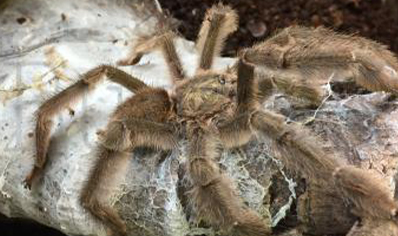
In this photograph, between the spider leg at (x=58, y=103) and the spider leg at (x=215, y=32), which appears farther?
the spider leg at (x=215, y=32)

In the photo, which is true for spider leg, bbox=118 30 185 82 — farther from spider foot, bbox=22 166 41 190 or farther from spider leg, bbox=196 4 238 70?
spider foot, bbox=22 166 41 190

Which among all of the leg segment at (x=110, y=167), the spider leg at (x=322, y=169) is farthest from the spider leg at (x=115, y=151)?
the spider leg at (x=322, y=169)

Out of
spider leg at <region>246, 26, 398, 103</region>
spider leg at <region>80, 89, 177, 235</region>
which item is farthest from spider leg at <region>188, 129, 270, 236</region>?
spider leg at <region>246, 26, 398, 103</region>

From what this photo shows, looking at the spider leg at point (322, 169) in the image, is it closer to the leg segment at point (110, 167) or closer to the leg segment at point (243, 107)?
the leg segment at point (243, 107)

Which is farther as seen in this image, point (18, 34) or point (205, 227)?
point (18, 34)

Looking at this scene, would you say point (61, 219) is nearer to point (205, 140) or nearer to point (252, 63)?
point (205, 140)

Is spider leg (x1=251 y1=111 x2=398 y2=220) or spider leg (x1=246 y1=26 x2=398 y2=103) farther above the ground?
spider leg (x1=246 y1=26 x2=398 y2=103)

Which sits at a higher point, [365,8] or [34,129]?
[34,129]

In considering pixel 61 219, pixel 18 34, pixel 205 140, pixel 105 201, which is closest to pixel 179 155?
pixel 205 140
